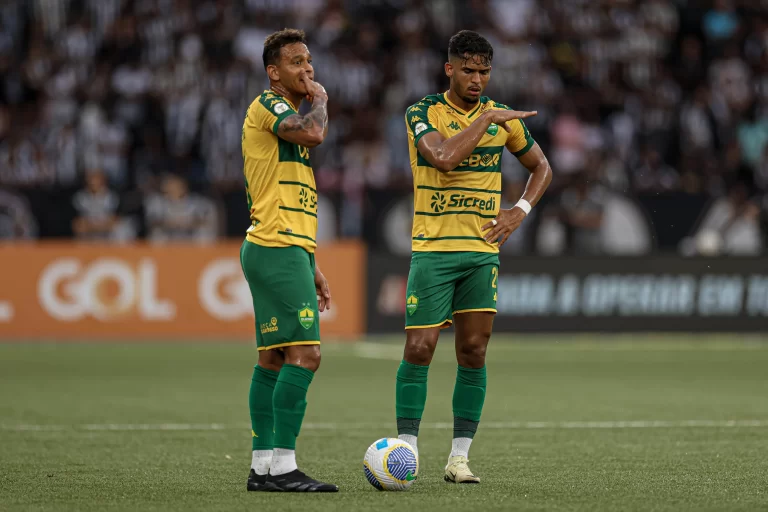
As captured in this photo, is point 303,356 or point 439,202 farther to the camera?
point 439,202

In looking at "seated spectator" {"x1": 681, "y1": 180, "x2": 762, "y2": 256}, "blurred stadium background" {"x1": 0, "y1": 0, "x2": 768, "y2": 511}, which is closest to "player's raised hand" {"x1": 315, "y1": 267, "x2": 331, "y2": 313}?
"blurred stadium background" {"x1": 0, "y1": 0, "x2": 768, "y2": 511}

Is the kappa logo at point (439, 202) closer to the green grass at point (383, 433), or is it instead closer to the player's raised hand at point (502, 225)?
the player's raised hand at point (502, 225)

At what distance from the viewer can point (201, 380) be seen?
12906 mm

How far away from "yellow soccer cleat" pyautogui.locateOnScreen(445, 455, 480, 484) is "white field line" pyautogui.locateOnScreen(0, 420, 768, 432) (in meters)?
2.47

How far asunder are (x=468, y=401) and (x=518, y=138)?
1431mm

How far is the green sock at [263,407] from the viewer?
6469 millimetres

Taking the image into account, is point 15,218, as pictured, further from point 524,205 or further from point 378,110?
point 524,205

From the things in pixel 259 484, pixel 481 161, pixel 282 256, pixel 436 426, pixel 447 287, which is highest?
pixel 481 161

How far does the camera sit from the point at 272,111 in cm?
629

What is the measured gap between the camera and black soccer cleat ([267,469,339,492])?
243 inches

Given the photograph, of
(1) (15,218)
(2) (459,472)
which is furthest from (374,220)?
(2) (459,472)

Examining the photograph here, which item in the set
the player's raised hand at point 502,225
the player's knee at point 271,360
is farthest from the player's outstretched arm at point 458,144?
the player's knee at point 271,360

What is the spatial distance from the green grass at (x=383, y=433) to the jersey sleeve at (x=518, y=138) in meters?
1.74

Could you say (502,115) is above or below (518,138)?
above
